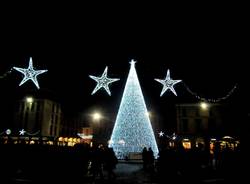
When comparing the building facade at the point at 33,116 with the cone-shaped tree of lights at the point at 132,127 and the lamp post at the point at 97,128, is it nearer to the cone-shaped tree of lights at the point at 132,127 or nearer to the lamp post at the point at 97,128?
the lamp post at the point at 97,128

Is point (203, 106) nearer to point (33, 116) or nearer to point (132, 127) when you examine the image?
point (132, 127)

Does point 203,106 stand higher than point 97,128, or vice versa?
point 203,106

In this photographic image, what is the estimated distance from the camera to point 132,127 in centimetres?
2255

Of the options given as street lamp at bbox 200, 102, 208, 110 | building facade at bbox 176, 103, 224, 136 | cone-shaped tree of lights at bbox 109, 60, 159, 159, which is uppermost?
street lamp at bbox 200, 102, 208, 110

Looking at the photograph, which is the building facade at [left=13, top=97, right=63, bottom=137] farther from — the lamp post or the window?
the window

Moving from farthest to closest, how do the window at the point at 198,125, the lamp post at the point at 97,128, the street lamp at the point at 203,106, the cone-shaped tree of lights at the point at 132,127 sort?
the lamp post at the point at 97,128, the window at the point at 198,125, the street lamp at the point at 203,106, the cone-shaped tree of lights at the point at 132,127

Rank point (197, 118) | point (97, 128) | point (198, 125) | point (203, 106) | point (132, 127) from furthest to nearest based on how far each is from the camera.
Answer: point (97, 128) < point (197, 118) < point (198, 125) < point (203, 106) < point (132, 127)

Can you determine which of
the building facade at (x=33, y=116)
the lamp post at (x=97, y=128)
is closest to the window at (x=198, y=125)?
the lamp post at (x=97, y=128)

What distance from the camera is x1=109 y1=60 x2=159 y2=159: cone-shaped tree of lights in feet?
73.5

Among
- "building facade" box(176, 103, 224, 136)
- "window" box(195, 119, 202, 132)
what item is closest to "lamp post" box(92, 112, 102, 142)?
"building facade" box(176, 103, 224, 136)

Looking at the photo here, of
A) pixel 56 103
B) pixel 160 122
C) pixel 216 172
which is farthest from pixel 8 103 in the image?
pixel 216 172

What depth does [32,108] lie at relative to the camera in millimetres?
49562

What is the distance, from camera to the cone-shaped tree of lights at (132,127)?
22.4m

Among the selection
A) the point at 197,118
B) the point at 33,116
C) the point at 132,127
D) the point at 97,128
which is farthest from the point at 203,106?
the point at 33,116
